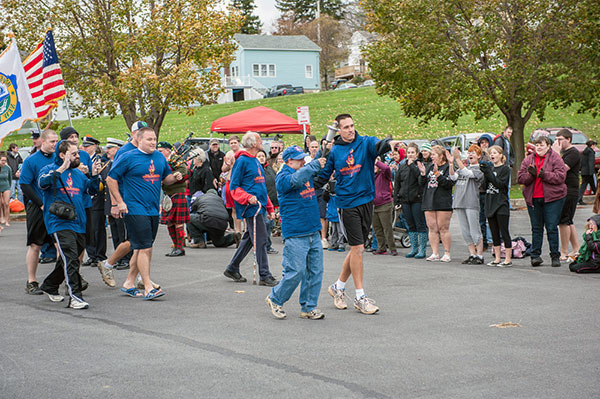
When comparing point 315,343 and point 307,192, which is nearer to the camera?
point 315,343

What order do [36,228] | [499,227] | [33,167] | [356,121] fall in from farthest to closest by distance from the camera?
[356,121] → [499,227] → [36,228] → [33,167]

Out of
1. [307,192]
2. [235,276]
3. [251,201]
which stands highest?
[307,192]

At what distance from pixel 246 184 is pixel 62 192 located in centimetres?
234

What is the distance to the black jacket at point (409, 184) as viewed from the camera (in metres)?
12.8

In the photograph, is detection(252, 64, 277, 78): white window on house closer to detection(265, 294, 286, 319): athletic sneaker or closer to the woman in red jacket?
the woman in red jacket

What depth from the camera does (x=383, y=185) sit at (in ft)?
43.5

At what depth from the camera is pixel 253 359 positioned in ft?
19.5

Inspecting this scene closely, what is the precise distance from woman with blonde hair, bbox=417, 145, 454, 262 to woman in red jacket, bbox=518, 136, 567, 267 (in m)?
1.23

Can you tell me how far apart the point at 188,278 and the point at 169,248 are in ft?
12.3

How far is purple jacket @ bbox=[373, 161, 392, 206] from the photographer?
1318 cm

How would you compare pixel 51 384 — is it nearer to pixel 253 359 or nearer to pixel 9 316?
pixel 253 359

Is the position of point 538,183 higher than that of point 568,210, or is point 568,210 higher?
point 538,183

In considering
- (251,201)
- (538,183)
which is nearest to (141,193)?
(251,201)

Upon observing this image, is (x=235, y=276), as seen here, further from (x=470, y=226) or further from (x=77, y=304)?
(x=470, y=226)
